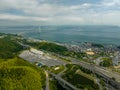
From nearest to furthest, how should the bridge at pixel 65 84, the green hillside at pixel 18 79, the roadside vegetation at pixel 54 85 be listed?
1. the green hillside at pixel 18 79
2. the roadside vegetation at pixel 54 85
3. the bridge at pixel 65 84

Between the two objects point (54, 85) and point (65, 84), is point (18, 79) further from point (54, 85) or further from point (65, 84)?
point (65, 84)

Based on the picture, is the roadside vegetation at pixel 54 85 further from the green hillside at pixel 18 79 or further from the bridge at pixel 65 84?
the green hillside at pixel 18 79

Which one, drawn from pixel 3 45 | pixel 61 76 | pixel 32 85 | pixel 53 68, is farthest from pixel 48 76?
pixel 3 45

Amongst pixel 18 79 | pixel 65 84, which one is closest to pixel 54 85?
pixel 65 84

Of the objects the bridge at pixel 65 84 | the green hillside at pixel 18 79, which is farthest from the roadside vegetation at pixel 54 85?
the green hillside at pixel 18 79

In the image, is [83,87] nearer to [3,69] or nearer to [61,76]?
[61,76]

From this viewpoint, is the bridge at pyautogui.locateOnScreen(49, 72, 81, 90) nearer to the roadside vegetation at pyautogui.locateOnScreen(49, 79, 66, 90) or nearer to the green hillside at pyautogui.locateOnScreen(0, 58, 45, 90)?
the roadside vegetation at pyautogui.locateOnScreen(49, 79, 66, 90)

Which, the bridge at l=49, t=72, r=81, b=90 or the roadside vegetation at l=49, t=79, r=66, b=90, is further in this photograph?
the bridge at l=49, t=72, r=81, b=90

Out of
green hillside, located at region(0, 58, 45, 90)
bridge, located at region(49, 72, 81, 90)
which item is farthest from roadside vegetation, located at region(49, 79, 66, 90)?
green hillside, located at region(0, 58, 45, 90)

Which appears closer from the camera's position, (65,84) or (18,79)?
(18,79)

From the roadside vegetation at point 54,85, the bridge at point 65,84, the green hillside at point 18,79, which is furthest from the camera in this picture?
the bridge at point 65,84

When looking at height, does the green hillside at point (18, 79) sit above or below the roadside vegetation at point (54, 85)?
above
